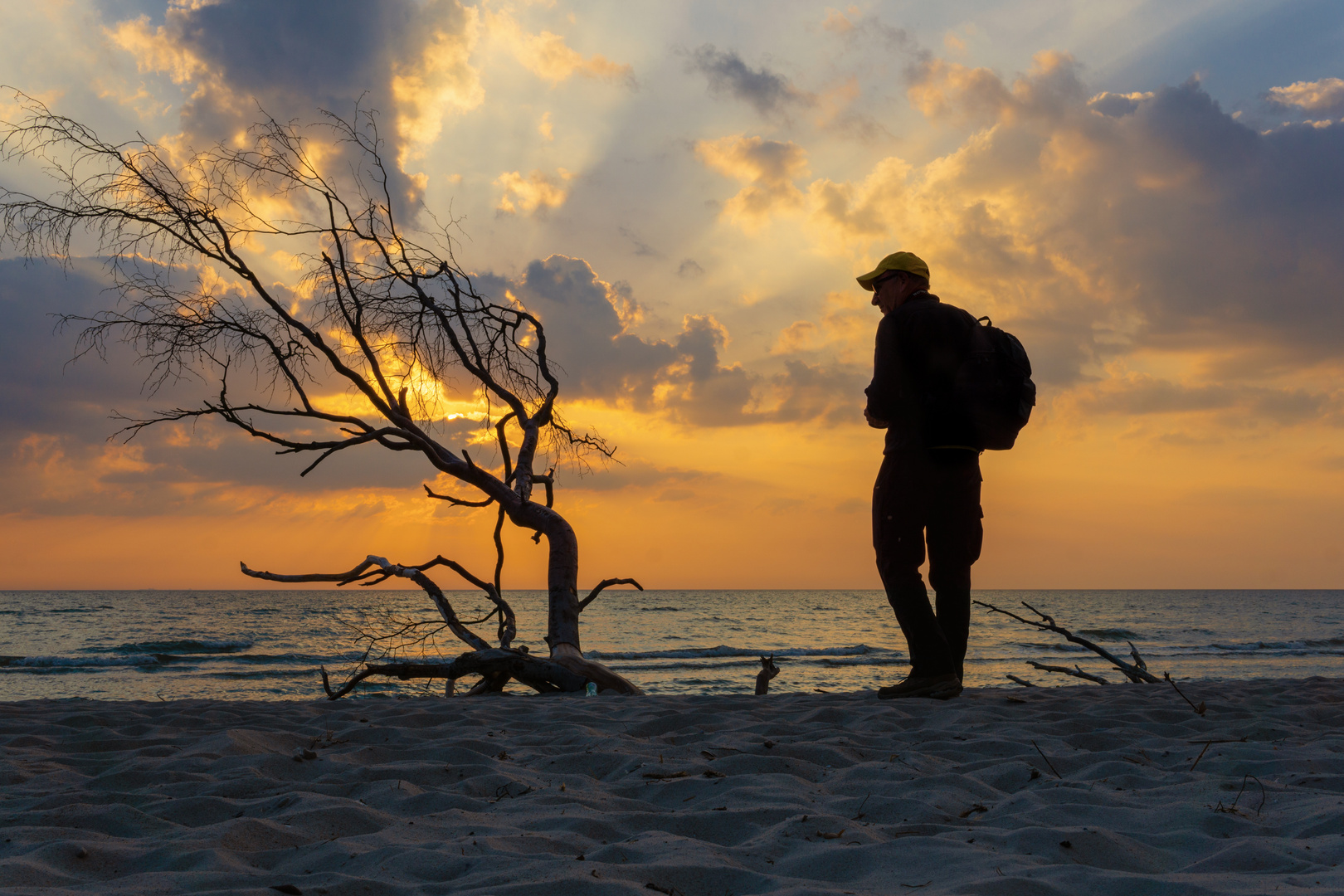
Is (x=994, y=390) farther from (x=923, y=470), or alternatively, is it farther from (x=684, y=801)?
(x=684, y=801)

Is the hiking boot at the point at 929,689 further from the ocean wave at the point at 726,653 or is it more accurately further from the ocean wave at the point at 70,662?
the ocean wave at the point at 70,662

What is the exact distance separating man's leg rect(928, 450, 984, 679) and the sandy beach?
0.50 metres

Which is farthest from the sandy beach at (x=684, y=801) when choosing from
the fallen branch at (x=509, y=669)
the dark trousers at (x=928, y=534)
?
the fallen branch at (x=509, y=669)

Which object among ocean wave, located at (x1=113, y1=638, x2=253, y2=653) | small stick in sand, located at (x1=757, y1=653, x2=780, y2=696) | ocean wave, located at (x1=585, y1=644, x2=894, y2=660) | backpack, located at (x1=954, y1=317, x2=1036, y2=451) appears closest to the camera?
backpack, located at (x1=954, y1=317, x2=1036, y2=451)

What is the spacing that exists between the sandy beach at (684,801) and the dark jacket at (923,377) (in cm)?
129

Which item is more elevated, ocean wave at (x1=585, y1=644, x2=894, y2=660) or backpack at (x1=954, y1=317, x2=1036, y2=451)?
backpack at (x1=954, y1=317, x2=1036, y2=451)

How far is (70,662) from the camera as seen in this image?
17031 mm

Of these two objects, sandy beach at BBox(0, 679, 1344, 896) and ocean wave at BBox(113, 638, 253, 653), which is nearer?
sandy beach at BBox(0, 679, 1344, 896)

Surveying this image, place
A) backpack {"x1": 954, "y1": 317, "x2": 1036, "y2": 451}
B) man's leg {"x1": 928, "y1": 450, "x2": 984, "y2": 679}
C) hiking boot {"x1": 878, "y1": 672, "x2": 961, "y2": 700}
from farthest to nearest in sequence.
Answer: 1. hiking boot {"x1": 878, "y1": 672, "x2": 961, "y2": 700}
2. man's leg {"x1": 928, "y1": 450, "x2": 984, "y2": 679}
3. backpack {"x1": 954, "y1": 317, "x2": 1036, "y2": 451}

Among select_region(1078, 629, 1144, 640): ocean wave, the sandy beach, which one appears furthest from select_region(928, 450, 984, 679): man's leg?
select_region(1078, 629, 1144, 640): ocean wave

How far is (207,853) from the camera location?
177cm

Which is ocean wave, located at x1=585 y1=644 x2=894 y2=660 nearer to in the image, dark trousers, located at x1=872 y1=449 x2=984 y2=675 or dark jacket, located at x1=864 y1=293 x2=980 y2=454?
dark trousers, located at x1=872 y1=449 x2=984 y2=675

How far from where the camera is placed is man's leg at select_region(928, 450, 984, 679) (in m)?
3.80

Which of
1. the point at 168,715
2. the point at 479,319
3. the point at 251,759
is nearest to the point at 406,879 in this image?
the point at 251,759
